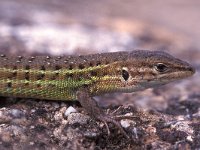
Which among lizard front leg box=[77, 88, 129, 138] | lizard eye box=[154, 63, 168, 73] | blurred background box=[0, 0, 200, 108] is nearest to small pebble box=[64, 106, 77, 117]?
lizard front leg box=[77, 88, 129, 138]

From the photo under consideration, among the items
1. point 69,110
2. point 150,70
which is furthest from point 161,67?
point 69,110

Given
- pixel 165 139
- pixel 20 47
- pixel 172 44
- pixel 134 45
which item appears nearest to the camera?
pixel 165 139

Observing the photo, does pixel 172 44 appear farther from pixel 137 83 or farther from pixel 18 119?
pixel 18 119

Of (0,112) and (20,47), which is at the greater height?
(20,47)

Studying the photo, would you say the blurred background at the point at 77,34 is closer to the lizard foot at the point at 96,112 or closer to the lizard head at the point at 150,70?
the lizard head at the point at 150,70

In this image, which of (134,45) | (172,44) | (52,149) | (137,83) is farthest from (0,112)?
(172,44)

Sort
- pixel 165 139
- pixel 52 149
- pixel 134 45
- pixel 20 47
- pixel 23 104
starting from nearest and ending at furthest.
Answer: pixel 52 149, pixel 165 139, pixel 23 104, pixel 20 47, pixel 134 45

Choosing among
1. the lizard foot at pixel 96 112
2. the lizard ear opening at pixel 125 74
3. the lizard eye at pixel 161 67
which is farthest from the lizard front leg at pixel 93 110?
the lizard eye at pixel 161 67
